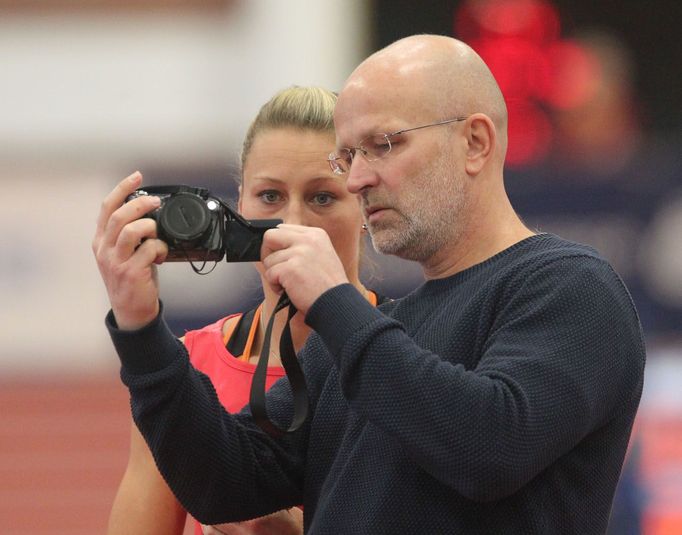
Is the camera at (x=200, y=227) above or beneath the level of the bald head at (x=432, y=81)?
beneath

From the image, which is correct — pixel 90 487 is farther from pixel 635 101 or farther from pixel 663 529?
pixel 635 101

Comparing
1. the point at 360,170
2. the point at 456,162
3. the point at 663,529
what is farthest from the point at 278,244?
the point at 663,529

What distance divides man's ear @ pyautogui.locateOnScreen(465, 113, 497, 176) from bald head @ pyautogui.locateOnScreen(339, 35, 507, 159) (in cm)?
2

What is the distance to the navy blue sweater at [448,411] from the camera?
1.15 m

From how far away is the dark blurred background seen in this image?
3.59 m

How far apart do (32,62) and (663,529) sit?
2649 millimetres

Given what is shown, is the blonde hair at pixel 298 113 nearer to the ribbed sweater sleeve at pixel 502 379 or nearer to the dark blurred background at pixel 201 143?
the ribbed sweater sleeve at pixel 502 379

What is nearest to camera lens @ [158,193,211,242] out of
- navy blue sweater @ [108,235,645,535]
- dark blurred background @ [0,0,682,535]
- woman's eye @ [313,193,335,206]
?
navy blue sweater @ [108,235,645,535]

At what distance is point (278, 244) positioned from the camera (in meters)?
1.28

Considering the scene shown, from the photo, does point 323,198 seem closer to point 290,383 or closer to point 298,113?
point 298,113

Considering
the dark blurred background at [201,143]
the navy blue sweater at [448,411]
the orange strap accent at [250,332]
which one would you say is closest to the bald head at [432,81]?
the navy blue sweater at [448,411]

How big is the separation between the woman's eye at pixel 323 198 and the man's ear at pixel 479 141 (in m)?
0.35

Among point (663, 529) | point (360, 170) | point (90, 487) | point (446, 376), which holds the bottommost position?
point (90, 487)

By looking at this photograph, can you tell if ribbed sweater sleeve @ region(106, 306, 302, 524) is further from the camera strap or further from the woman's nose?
the woman's nose
